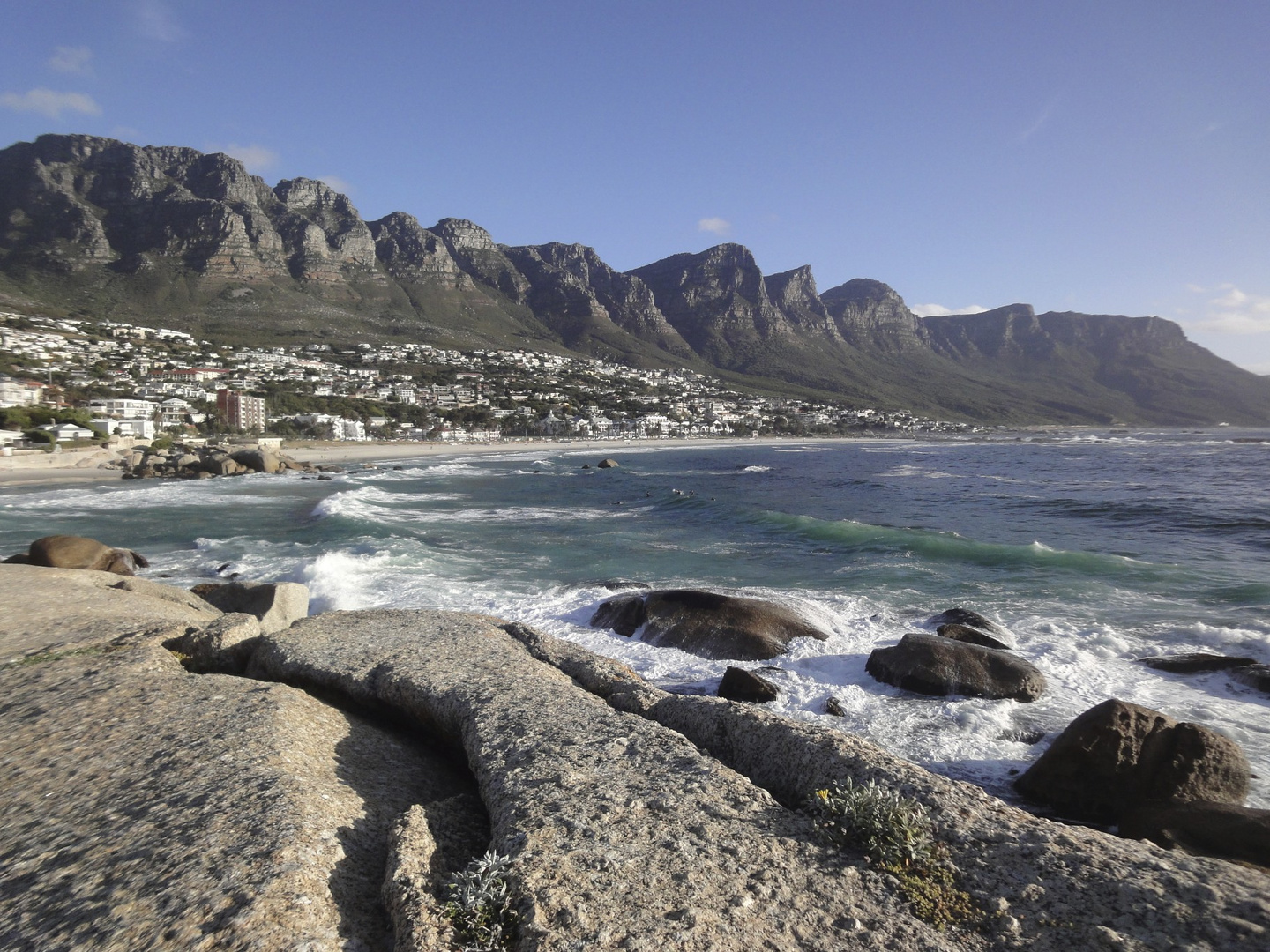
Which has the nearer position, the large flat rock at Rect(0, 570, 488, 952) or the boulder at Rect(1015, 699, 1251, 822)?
the large flat rock at Rect(0, 570, 488, 952)

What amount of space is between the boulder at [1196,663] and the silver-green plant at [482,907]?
12559 millimetres

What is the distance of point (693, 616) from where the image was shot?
13.2 meters

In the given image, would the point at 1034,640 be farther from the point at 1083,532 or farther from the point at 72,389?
the point at 72,389

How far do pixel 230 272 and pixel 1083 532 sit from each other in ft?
527

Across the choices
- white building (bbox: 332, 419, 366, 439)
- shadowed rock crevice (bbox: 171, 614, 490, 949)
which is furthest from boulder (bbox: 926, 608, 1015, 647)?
white building (bbox: 332, 419, 366, 439)

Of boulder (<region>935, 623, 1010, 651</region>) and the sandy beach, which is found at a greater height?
boulder (<region>935, 623, 1010, 651</region>)

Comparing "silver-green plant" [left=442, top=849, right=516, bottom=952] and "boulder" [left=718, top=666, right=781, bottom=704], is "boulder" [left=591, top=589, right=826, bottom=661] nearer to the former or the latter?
"boulder" [left=718, top=666, right=781, bottom=704]

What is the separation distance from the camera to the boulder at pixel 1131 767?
6633 millimetres

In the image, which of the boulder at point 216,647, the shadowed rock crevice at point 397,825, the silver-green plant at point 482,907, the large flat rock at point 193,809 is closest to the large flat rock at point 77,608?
the boulder at point 216,647

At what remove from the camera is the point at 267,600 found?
11.8 metres

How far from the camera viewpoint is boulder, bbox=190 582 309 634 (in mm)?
11539

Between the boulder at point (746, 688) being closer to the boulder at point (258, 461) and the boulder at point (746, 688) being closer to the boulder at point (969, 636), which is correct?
the boulder at point (969, 636)

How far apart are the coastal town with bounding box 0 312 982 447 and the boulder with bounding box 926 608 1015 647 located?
228ft

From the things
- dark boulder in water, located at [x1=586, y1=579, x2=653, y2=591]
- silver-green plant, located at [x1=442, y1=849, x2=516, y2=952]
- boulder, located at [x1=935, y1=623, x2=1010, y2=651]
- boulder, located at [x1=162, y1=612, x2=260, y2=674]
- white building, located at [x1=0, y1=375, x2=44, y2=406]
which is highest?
white building, located at [x1=0, y1=375, x2=44, y2=406]
